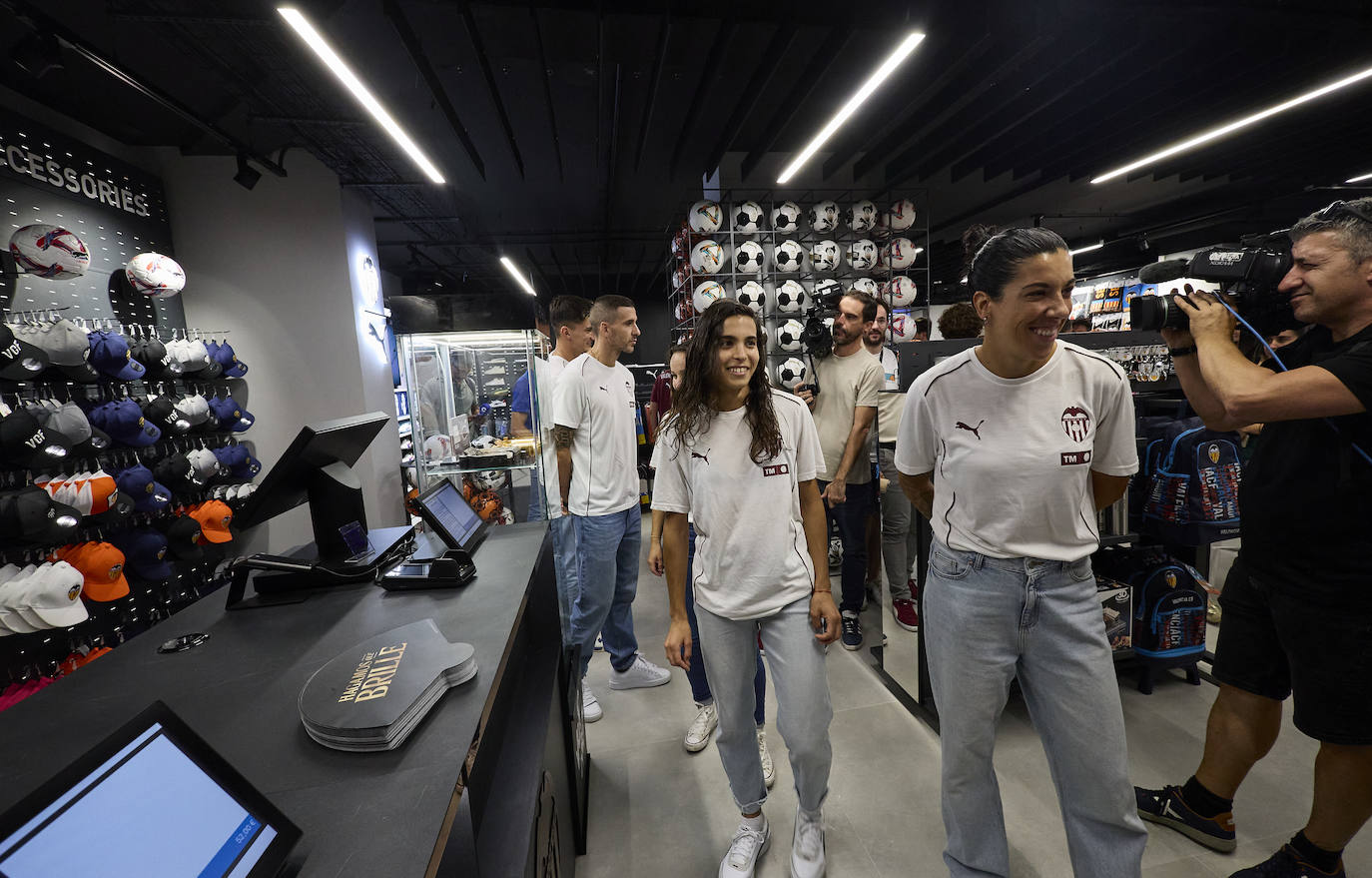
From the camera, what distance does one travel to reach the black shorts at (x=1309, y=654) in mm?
1398

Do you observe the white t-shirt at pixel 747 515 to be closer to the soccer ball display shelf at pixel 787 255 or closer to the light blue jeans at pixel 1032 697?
the light blue jeans at pixel 1032 697

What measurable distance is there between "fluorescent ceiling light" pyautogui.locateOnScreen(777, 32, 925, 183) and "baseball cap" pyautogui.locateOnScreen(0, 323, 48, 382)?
205 inches

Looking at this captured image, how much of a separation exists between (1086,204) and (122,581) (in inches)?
489

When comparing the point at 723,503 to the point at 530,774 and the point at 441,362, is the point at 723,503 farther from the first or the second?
the point at 441,362

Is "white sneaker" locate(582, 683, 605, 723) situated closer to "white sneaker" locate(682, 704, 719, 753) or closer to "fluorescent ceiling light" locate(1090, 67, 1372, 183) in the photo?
"white sneaker" locate(682, 704, 719, 753)

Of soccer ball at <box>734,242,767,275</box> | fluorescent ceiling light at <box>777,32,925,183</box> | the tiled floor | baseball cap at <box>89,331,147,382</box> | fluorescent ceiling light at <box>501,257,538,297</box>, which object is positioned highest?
fluorescent ceiling light at <box>501,257,538,297</box>

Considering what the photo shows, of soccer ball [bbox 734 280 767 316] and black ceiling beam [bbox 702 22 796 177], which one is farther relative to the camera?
soccer ball [bbox 734 280 767 316]

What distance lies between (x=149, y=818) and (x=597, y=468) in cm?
208

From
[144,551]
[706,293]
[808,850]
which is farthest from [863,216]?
[144,551]

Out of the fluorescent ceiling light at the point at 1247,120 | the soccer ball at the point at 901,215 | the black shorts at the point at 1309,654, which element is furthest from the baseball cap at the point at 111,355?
the fluorescent ceiling light at the point at 1247,120

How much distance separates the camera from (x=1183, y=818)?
1.82 metres

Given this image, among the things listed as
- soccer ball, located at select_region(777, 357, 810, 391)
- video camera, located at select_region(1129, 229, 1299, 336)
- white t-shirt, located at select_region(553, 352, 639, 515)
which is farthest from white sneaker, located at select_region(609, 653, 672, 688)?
soccer ball, located at select_region(777, 357, 810, 391)

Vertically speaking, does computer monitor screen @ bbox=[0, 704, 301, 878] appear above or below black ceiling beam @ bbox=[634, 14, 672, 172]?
below

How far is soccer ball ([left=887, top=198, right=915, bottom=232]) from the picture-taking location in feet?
19.5
